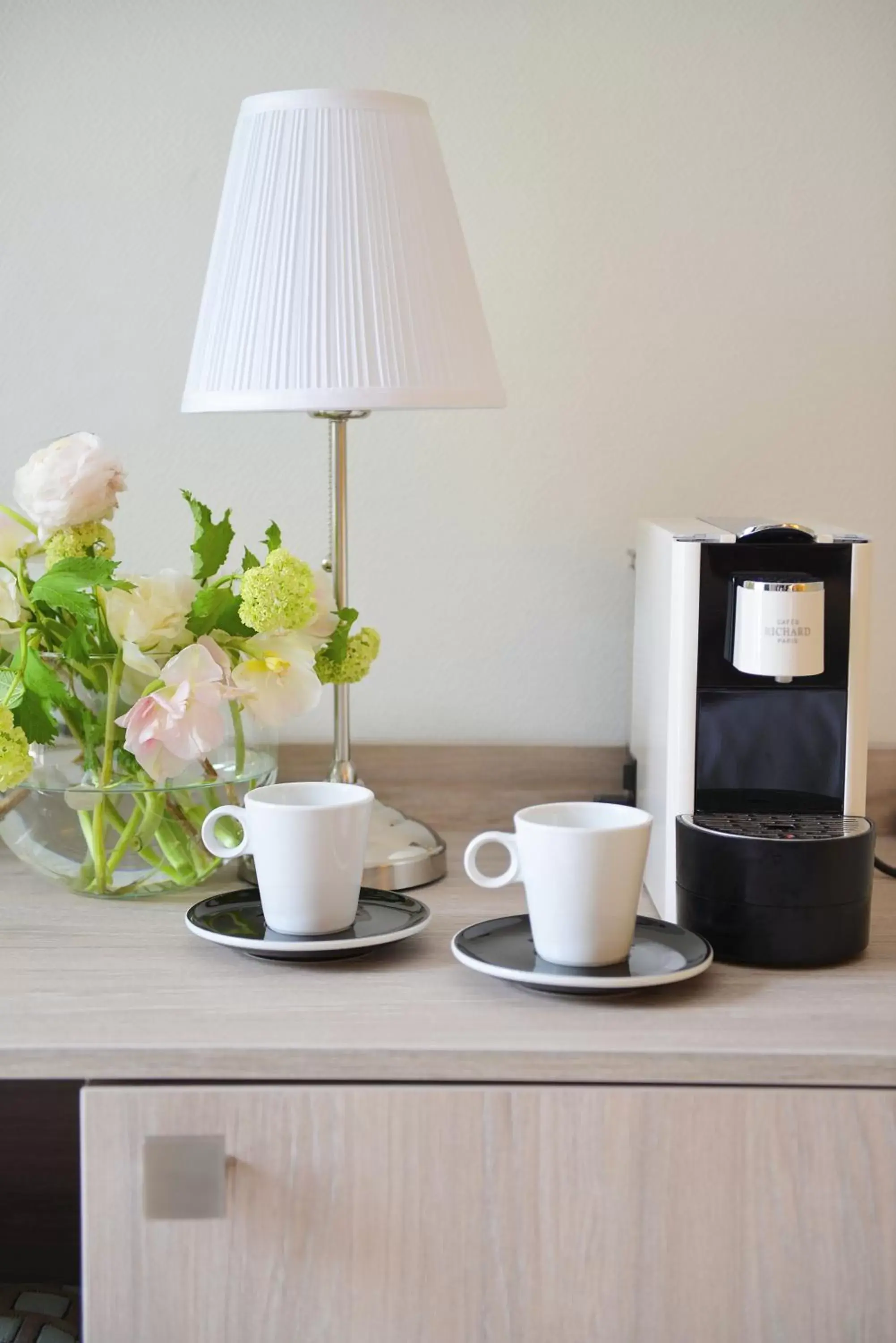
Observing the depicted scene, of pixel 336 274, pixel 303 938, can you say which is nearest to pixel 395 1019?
pixel 303 938

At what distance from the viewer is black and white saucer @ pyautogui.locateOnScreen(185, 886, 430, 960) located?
0.85 metres

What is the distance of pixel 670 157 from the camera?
3.99 ft

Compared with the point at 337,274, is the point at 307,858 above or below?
below

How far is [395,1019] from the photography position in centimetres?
77

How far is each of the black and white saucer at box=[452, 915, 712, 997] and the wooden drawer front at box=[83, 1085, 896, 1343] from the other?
77 millimetres

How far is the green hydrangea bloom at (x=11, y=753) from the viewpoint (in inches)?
35.6

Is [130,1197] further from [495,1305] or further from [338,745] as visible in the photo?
[338,745]

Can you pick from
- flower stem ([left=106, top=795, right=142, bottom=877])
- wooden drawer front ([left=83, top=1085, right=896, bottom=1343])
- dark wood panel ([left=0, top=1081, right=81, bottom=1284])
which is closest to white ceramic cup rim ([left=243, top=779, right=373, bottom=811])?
flower stem ([left=106, top=795, right=142, bottom=877])

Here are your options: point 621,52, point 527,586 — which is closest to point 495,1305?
point 527,586

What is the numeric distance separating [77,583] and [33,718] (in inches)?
4.0

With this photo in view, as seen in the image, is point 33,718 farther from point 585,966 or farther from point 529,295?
point 529,295

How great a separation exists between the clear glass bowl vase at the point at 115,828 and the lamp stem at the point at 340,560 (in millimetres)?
99

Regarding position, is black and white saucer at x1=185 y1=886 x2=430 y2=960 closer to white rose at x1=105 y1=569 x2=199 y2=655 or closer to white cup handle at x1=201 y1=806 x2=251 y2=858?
white cup handle at x1=201 y1=806 x2=251 y2=858

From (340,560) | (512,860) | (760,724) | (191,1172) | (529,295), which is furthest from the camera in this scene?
(529,295)
